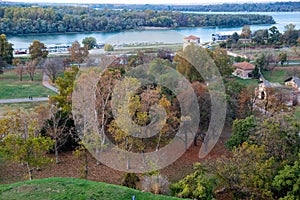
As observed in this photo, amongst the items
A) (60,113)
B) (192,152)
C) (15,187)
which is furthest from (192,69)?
(15,187)

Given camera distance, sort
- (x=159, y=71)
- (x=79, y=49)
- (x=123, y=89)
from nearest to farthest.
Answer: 1. (x=123, y=89)
2. (x=159, y=71)
3. (x=79, y=49)

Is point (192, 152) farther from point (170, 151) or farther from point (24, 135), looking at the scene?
point (24, 135)

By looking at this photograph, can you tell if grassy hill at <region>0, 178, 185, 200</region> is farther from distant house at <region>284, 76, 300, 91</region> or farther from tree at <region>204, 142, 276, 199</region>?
distant house at <region>284, 76, 300, 91</region>

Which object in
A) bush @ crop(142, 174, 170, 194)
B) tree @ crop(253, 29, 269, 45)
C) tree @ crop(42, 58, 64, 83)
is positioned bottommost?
bush @ crop(142, 174, 170, 194)

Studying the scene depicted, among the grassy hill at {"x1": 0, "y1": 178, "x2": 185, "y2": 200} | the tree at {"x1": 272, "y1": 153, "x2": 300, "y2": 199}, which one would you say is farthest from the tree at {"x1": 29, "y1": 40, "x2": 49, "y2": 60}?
the tree at {"x1": 272, "y1": 153, "x2": 300, "y2": 199}

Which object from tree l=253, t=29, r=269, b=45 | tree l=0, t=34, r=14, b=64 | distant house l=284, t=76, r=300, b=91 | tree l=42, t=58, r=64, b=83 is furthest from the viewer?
tree l=253, t=29, r=269, b=45

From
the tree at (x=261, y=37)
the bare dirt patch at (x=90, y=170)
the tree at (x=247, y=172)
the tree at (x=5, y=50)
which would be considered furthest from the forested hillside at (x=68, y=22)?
the tree at (x=247, y=172)

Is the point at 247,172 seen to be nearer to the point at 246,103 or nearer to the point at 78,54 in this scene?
the point at 246,103
